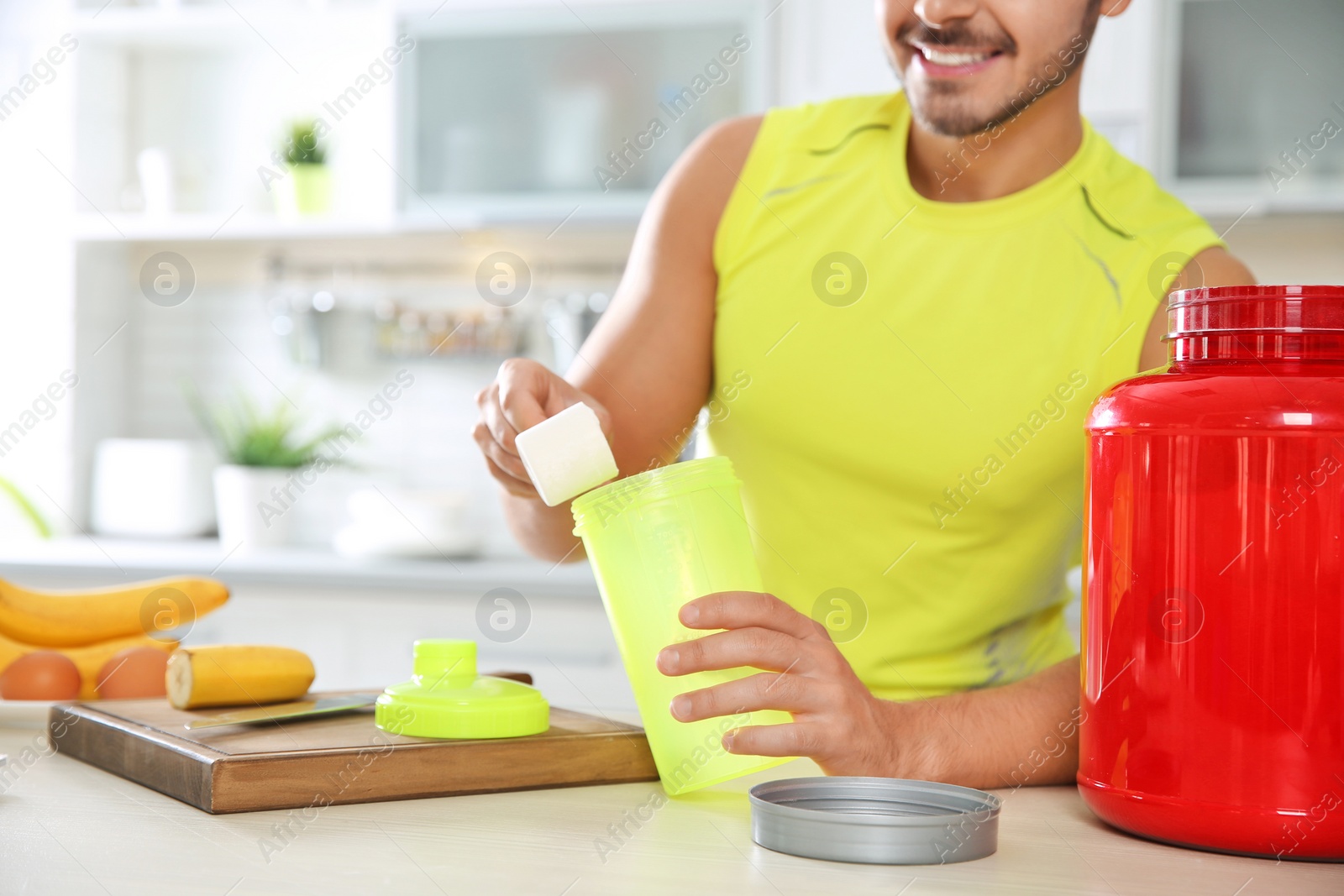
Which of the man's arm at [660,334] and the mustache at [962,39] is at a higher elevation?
the mustache at [962,39]

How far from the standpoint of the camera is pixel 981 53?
108 cm

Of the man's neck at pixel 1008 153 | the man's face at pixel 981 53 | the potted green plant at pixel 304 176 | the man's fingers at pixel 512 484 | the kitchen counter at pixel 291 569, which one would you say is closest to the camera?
the man's fingers at pixel 512 484

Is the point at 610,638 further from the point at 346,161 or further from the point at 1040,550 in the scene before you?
the point at 346,161

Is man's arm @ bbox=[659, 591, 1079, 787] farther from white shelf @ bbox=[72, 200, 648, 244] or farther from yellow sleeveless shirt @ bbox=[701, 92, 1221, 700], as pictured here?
white shelf @ bbox=[72, 200, 648, 244]

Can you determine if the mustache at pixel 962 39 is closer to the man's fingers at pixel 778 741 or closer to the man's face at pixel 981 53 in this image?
the man's face at pixel 981 53

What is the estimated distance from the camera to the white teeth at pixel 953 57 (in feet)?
3.54

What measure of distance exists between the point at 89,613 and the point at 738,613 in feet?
1.89

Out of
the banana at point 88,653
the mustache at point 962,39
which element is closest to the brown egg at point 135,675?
the banana at point 88,653

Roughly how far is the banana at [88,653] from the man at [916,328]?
33cm

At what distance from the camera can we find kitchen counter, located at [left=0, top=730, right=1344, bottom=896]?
58cm

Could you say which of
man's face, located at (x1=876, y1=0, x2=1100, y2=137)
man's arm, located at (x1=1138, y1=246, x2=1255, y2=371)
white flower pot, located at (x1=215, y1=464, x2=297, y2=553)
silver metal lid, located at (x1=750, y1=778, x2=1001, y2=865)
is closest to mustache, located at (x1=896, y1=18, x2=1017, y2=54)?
man's face, located at (x1=876, y1=0, x2=1100, y2=137)

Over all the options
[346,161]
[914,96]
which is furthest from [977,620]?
[346,161]

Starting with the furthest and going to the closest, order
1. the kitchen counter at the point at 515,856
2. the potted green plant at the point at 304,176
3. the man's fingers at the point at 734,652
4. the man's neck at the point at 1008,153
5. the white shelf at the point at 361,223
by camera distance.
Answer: the potted green plant at the point at 304,176 → the white shelf at the point at 361,223 → the man's neck at the point at 1008,153 → the man's fingers at the point at 734,652 → the kitchen counter at the point at 515,856

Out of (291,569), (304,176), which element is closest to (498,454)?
(291,569)
